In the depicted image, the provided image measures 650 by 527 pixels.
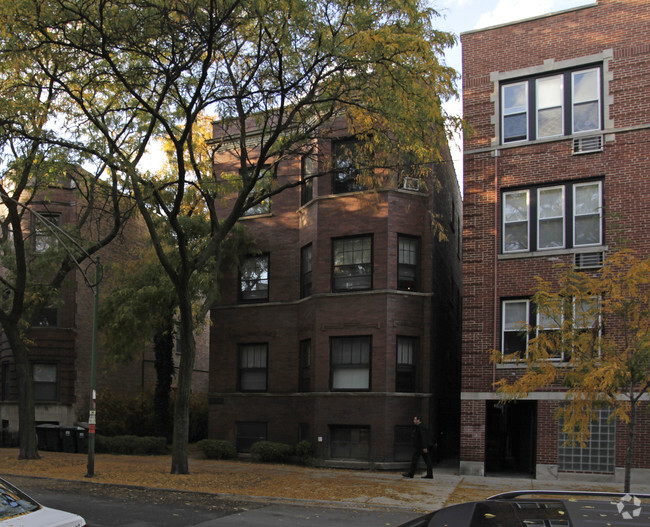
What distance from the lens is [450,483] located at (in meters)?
18.1

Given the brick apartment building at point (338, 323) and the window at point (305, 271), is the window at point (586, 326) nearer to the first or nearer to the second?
the brick apartment building at point (338, 323)

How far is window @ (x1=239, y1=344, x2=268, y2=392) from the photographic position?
83.0 feet

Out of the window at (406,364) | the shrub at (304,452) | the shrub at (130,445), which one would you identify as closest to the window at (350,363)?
the window at (406,364)

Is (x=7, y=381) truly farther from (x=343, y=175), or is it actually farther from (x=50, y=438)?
(x=343, y=175)

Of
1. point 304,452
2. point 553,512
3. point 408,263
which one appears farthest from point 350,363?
point 553,512

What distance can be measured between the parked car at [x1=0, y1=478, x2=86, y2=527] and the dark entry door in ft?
50.3

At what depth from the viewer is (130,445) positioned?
83.1 ft

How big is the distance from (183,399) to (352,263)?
746cm

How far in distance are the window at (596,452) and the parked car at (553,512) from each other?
1556 cm

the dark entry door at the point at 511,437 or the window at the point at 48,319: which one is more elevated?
the window at the point at 48,319

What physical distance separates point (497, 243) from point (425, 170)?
3441 millimetres

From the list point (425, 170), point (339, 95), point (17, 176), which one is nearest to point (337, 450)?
point (425, 170)

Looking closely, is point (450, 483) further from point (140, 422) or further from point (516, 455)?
point (140, 422)

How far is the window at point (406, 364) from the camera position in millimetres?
22031
